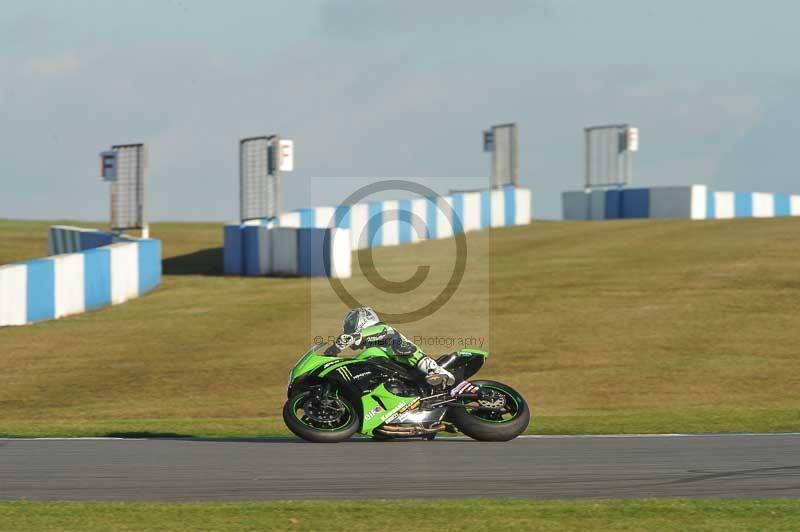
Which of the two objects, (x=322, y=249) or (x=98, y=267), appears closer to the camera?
(x=98, y=267)

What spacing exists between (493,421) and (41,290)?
11959 mm

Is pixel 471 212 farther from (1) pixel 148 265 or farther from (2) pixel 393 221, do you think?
(1) pixel 148 265

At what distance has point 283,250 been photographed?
27.2 meters

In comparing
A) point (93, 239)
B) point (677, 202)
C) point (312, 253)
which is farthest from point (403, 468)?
point (677, 202)

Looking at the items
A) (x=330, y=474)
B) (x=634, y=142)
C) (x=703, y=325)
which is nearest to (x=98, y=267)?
(x=703, y=325)

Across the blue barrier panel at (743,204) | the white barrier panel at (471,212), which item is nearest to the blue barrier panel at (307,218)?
the white barrier panel at (471,212)

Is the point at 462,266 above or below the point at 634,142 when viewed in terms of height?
below

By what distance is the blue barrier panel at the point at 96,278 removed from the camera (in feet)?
74.8

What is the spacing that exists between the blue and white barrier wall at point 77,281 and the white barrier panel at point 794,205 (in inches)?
1058

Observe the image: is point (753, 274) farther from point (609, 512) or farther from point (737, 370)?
point (609, 512)

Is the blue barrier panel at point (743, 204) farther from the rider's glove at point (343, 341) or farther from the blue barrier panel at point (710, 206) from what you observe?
the rider's glove at point (343, 341)

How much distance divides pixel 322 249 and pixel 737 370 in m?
11.4

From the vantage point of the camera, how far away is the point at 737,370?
→ 16062 mm

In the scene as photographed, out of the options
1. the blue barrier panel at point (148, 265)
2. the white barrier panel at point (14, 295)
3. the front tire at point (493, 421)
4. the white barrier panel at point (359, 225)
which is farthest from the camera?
the white barrier panel at point (359, 225)
